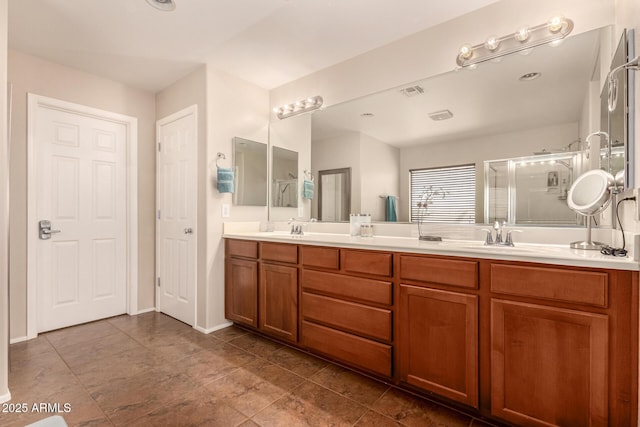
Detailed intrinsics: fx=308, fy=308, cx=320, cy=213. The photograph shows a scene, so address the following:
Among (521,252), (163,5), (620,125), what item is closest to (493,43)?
(620,125)

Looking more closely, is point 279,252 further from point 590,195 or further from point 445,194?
point 590,195

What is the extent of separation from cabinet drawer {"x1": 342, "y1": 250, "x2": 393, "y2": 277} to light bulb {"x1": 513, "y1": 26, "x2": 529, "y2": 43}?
1.53 meters

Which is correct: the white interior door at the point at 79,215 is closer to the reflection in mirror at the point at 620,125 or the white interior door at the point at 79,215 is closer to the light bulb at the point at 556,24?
the light bulb at the point at 556,24

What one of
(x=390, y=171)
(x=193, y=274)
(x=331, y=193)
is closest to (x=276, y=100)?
(x=331, y=193)

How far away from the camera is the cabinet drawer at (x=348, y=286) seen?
74.3 inches

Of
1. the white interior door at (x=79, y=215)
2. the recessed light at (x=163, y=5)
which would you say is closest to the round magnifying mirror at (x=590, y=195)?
the recessed light at (x=163, y=5)

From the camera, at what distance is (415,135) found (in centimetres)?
235

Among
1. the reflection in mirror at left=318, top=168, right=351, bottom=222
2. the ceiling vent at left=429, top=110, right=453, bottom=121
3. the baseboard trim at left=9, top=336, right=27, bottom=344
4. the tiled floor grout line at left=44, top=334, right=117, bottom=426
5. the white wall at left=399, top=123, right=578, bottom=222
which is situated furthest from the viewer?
the reflection in mirror at left=318, top=168, right=351, bottom=222

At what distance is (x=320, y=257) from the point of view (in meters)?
2.20

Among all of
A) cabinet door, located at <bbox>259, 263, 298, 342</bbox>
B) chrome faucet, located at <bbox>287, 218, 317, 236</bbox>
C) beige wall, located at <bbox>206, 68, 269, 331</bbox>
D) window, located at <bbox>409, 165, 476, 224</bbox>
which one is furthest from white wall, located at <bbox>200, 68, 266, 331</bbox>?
window, located at <bbox>409, 165, 476, 224</bbox>

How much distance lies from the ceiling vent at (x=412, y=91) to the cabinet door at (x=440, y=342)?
4.79 feet

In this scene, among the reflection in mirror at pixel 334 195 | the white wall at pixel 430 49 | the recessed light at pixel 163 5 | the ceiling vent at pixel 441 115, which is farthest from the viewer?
the reflection in mirror at pixel 334 195

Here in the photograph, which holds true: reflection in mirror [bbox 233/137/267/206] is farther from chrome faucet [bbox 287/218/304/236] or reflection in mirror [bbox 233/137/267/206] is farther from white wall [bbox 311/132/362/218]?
white wall [bbox 311/132/362/218]

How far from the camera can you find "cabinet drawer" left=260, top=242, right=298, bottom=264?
2.37 meters
